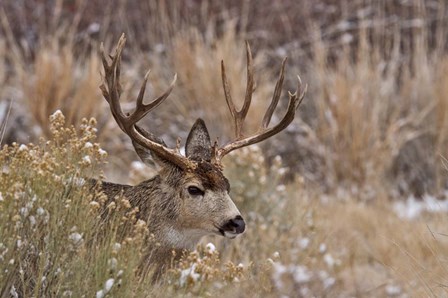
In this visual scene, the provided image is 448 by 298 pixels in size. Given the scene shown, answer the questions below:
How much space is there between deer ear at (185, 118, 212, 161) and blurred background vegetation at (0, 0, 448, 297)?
1.69 m

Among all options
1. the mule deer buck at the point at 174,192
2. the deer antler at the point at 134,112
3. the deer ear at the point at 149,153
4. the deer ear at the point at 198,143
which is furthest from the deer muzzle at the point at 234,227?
the deer ear at the point at 198,143

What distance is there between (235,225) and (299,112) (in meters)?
6.48

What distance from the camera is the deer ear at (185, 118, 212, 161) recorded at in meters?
5.25

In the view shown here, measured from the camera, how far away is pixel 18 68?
9.71 metres

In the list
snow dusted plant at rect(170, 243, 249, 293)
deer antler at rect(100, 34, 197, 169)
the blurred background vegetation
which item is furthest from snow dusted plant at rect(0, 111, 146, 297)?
the blurred background vegetation

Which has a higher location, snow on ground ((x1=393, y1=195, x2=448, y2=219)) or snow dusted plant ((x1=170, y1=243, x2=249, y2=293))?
snow on ground ((x1=393, y1=195, x2=448, y2=219))

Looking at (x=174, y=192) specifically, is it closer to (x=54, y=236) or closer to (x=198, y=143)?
(x=198, y=143)

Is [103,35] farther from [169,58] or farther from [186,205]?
[186,205]

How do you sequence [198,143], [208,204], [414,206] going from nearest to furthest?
[208,204] → [198,143] → [414,206]

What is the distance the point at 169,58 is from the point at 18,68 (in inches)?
65.9

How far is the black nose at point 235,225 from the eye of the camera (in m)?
4.68

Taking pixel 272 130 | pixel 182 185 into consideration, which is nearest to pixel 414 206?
pixel 272 130

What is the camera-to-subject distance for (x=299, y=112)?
1111 centimetres

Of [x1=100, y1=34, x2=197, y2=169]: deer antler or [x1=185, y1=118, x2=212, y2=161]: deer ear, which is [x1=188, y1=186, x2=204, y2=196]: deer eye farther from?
[x1=185, y1=118, x2=212, y2=161]: deer ear
